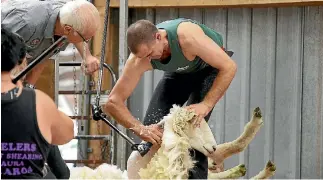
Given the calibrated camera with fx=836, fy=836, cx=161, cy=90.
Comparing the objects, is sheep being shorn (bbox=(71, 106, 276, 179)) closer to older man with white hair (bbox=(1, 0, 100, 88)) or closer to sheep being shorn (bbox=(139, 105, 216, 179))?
sheep being shorn (bbox=(139, 105, 216, 179))

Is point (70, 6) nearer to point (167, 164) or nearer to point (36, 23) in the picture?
point (36, 23)

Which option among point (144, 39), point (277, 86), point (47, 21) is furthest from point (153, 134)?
point (277, 86)

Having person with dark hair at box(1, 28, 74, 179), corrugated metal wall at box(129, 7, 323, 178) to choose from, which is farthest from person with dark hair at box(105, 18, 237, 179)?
corrugated metal wall at box(129, 7, 323, 178)

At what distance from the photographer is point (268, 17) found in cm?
659

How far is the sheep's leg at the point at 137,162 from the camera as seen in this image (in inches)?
161

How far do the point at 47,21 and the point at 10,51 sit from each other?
1.19 metres

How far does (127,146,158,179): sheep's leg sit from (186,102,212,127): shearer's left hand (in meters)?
0.26

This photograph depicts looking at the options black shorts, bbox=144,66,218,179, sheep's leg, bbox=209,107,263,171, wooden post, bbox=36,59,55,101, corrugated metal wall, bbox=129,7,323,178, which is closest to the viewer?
black shorts, bbox=144,66,218,179

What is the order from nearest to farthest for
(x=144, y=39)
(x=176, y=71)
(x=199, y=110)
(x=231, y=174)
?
(x=144, y=39)
(x=199, y=110)
(x=176, y=71)
(x=231, y=174)

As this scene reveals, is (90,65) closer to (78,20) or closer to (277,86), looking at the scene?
(78,20)

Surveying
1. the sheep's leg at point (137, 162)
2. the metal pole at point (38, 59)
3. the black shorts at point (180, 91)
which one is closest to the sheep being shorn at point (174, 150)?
the sheep's leg at point (137, 162)

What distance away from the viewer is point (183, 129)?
154 inches

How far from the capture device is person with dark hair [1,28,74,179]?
2775mm

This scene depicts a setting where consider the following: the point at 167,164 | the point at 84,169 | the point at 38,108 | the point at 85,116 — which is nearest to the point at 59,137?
the point at 38,108
